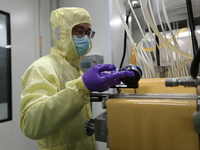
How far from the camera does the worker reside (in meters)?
0.69

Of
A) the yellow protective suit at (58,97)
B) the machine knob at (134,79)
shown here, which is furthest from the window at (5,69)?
the machine knob at (134,79)

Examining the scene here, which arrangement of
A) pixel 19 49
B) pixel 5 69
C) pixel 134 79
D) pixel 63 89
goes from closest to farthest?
pixel 134 79 < pixel 63 89 < pixel 5 69 < pixel 19 49

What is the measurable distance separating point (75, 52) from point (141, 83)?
0.51 m

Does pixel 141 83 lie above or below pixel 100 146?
above

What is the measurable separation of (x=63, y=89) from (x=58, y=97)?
0.08m

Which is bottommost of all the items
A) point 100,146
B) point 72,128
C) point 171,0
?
point 100,146

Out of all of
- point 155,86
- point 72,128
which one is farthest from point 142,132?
point 72,128

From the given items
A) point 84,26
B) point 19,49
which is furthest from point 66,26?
point 19,49

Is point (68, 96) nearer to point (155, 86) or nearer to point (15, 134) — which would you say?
point (155, 86)

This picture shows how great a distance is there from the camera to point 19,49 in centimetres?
150

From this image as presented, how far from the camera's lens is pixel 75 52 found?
3.34 feet

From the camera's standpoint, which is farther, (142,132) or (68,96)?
(68,96)

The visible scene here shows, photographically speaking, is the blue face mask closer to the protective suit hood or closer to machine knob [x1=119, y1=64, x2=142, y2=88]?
the protective suit hood

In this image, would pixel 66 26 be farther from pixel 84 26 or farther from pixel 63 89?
pixel 63 89
